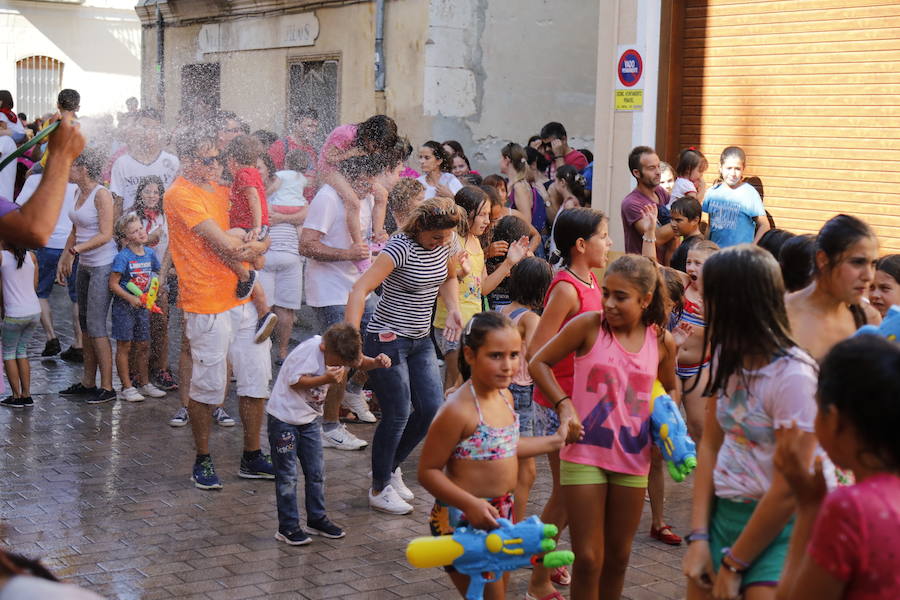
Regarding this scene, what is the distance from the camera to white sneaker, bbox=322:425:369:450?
8375 mm

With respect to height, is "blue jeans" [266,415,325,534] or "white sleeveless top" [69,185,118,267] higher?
"white sleeveless top" [69,185,118,267]

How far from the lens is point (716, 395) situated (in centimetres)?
361

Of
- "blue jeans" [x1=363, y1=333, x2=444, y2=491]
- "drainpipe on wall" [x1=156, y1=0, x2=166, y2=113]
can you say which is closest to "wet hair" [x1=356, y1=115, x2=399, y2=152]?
"blue jeans" [x1=363, y1=333, x2=444, y2=491]

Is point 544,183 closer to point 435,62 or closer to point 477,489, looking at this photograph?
point 435,62

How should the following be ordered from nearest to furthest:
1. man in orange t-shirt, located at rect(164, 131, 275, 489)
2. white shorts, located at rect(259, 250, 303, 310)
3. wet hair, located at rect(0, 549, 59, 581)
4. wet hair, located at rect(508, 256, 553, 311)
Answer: wet hair, located at rect(0, 549, 59, 581), wet hair, located at rect(508, 256, 553, 311), man in orange t-shirt, located at rect(164, 131, 275, 489), white shorts, located at rect(259, 250, 303, 310)

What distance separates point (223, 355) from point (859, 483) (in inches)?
217

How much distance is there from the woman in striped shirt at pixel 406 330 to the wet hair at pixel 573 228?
1.10 m

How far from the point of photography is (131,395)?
9.77 meters

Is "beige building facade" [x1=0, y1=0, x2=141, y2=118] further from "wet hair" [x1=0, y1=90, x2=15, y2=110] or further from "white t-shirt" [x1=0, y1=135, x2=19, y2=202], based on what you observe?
"white t-shirt" [x1=0, y1=135, x2=19, y2=202]

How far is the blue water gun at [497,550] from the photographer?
3977 mm

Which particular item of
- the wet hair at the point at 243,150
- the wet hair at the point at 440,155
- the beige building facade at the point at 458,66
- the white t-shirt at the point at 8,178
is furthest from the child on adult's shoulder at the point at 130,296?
the beige building facade at the point at 458,66

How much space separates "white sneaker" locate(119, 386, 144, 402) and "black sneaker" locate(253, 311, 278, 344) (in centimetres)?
260

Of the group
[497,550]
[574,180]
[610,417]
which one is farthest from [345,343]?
[574,180]

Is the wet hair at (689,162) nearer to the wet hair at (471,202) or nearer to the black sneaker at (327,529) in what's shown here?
the wet hair at (471,202)
